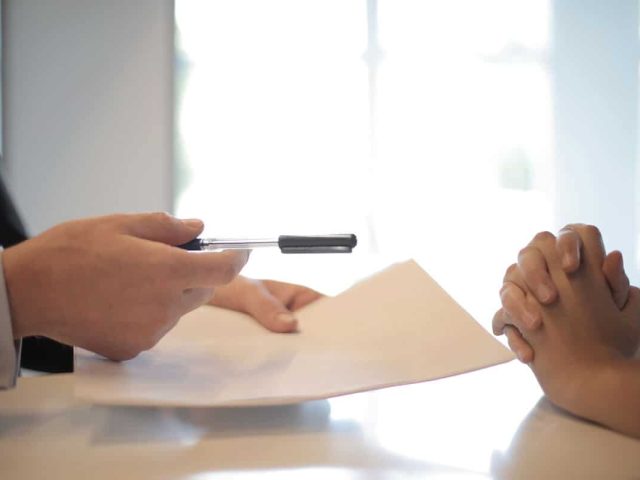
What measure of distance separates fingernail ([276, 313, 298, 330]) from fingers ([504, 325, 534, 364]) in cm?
17

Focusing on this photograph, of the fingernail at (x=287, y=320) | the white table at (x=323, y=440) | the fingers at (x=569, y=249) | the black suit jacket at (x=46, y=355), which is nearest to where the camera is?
the white table at (x=323, y=440)

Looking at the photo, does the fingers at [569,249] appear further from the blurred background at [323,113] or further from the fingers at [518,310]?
the blurred background at [323,113]

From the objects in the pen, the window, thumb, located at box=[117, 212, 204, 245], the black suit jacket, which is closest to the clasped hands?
the pen

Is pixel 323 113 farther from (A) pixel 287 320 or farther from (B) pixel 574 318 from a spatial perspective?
(B) pixel 574 318

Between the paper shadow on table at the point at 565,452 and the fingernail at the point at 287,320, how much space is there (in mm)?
196

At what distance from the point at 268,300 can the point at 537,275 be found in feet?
0.75

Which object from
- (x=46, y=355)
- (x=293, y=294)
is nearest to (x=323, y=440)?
(x=293, y=294)

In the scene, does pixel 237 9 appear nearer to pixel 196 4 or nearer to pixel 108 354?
pixel 196 4

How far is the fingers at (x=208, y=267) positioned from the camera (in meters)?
0.37

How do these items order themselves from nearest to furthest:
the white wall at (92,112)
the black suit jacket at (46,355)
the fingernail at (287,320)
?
the fingernail at (287,320)
the black suit jacket at (46,355)
the white wall at (92,112)

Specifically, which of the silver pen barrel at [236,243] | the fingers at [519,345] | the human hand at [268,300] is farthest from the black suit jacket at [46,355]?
the fingers at [519,345]

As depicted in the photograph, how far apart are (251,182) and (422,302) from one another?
1.51 metres

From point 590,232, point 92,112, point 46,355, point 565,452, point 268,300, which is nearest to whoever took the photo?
point 565,452

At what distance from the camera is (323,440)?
32 cm
